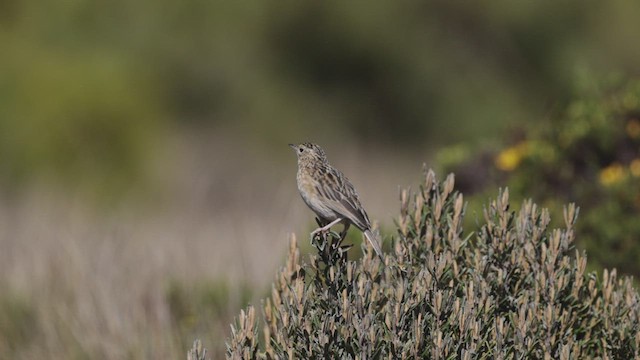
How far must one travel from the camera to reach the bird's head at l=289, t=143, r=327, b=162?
560cm

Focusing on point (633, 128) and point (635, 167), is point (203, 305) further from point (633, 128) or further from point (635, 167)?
point (633, 128)

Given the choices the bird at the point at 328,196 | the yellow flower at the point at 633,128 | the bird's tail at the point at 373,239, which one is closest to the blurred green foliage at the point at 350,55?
the yellow flower at the point at 633,128

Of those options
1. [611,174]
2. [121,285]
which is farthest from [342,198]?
[611,174]

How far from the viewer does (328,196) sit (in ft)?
17.0

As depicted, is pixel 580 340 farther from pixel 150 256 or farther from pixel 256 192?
pixel 256 192

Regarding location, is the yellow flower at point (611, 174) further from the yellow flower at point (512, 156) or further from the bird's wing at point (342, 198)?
the bird's wing at point (342, 198)

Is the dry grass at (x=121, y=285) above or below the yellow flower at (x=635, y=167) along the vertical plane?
below

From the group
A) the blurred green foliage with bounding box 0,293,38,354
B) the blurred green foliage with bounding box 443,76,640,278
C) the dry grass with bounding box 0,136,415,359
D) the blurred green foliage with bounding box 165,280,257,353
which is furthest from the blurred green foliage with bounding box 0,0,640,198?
the blurred green foliage with bounding box 165,280,257,353

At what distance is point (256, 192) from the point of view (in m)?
18.0

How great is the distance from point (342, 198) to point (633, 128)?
Answer: 10.8 feet

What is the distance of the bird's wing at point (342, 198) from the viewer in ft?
16.4

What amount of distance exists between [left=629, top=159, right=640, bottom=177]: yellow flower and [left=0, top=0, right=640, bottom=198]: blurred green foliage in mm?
15063

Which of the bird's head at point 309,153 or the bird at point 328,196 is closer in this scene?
the bird at point 328,196

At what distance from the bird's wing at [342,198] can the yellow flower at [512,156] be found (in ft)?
8.68
